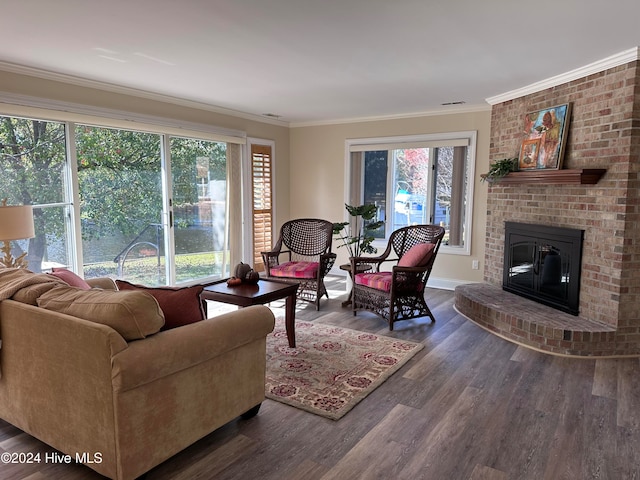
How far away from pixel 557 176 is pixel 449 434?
105 inches

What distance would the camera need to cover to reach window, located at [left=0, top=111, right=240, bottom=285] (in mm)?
4000

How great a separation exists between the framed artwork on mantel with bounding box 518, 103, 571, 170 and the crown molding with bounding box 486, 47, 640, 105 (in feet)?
0.76

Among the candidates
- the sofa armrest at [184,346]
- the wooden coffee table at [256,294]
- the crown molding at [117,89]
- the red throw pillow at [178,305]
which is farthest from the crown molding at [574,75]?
the red throw pillow at [178,305]

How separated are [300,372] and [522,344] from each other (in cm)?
200

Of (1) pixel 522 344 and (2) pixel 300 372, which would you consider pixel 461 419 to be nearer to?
(2) pixel 300 372

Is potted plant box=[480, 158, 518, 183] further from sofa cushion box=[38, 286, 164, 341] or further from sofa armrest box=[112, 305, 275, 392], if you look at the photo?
sofa cushion box=[38, 286, 164, 341]

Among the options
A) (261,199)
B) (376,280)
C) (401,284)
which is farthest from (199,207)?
(401,284)

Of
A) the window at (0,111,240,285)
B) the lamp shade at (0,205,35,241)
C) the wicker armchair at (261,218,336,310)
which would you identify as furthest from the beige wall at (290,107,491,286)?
the lamp shade at (0,205,35,241)

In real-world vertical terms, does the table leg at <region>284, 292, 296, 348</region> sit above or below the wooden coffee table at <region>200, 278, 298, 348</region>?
below

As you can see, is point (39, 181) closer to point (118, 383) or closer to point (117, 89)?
point (117, 89)

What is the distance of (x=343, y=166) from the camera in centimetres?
657

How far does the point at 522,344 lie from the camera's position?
12.4 feet

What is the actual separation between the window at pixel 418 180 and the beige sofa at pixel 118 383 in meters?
4.08

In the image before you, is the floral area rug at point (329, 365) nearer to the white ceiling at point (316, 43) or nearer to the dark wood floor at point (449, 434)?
the dark wood floor at point (449, 434)
